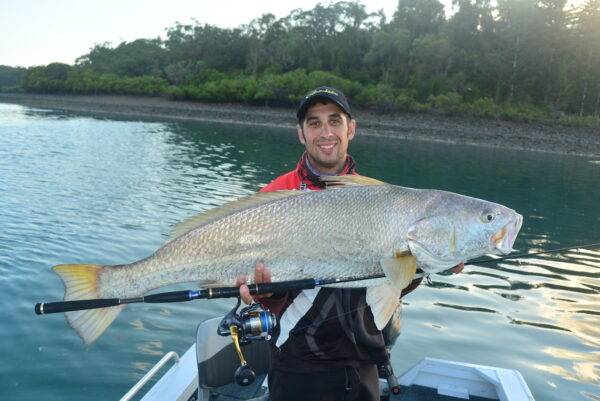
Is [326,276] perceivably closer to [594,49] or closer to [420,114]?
[420,114]

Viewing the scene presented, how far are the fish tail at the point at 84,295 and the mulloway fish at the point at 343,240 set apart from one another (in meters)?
0.31

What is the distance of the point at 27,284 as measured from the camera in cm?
1030

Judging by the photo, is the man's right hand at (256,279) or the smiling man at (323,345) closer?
the man's right hand at (256,279)

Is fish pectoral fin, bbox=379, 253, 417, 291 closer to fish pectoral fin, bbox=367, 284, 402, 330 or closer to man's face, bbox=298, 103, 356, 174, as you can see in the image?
fish pectoral fin, bbox=367, 284, 402, 330

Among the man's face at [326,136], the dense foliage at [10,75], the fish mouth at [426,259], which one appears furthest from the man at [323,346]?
the dense foliage at [10,75]

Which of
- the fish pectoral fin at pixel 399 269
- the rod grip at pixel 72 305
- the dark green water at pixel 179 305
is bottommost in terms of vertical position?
the dark green water at pixel 179 305

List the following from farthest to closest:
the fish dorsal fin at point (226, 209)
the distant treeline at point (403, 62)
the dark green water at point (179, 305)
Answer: the distant treeline at point (403, 62), the dark green water at point (179, 305), the fish dorsal fin at point (226, 209)

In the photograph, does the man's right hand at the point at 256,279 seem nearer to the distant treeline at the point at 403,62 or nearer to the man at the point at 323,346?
the man at the point at 323,346

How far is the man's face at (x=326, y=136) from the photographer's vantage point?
4570 millimetres

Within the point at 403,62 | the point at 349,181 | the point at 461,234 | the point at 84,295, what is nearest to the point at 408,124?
the point at 403,62

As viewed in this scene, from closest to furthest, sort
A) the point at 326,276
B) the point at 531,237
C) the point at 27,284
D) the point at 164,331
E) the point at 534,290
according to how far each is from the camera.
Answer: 1. the point at 326,276
2. the point at 164,331
3. the point at 27,284
4. the point at 534,290
5. the point at 531,237

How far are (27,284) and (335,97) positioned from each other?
8471 millimetres

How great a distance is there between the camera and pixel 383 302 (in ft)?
12.5

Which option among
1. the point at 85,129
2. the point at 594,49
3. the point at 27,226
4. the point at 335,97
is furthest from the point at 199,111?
the point at 335,97
